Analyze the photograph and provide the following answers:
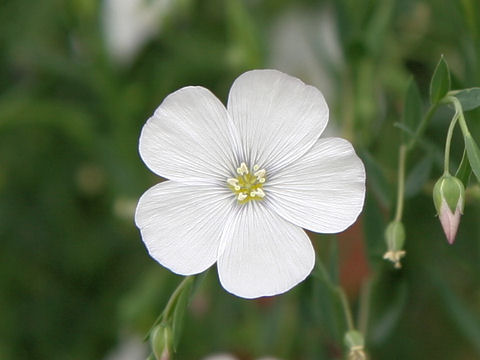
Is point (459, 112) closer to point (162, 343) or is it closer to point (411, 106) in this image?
point (411, 106)

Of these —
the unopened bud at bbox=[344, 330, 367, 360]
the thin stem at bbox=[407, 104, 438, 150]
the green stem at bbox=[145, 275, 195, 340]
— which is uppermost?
the thin stem at bbox=[407, 104, 438, 150]

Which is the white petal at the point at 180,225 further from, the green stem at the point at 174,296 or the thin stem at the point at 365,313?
the thin stem at the point at 365,313

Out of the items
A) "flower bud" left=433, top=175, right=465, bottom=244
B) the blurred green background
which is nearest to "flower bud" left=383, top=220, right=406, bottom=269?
"flower bud" left=433, top=175, right=465, bottom=244

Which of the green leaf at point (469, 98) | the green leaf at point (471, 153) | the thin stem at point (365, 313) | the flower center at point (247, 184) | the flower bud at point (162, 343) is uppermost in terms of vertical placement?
the green leaf at point (469, 98)

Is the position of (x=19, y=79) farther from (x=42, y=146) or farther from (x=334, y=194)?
(x=334, y=194)

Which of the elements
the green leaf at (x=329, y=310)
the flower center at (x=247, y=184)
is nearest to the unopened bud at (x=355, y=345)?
the green leaf at (x=329, y=310)

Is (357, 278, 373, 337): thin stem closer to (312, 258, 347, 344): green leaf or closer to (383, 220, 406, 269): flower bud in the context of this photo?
(312, 258, 347, 344): green leaf
